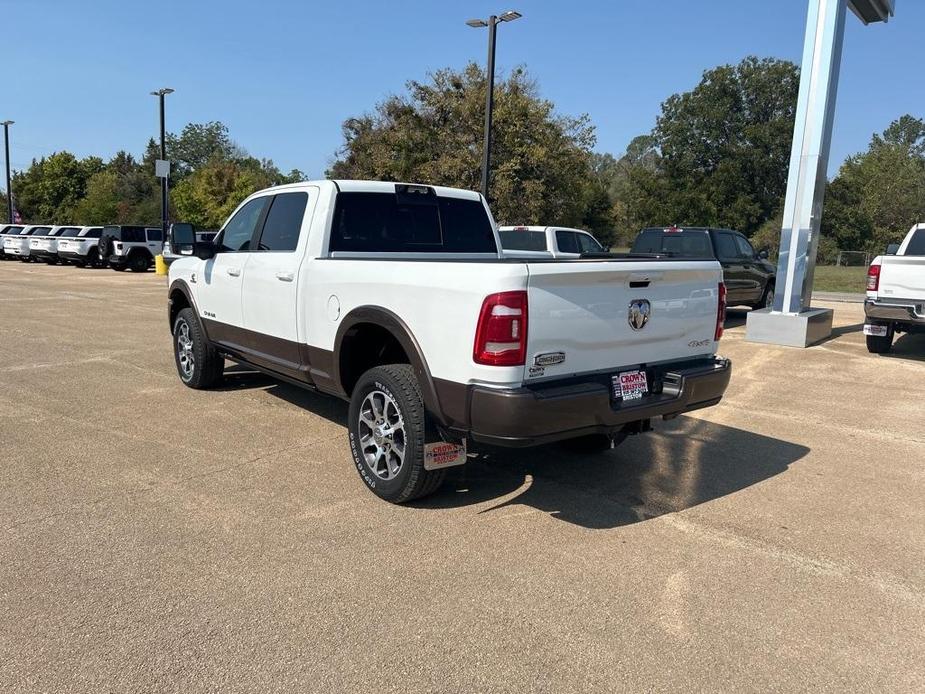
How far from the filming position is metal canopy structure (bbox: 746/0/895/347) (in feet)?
36.4

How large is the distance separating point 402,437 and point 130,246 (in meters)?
25.6

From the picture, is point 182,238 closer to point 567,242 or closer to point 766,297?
point 567,242

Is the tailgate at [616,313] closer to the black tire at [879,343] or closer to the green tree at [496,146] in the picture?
the black tire at [879,343]

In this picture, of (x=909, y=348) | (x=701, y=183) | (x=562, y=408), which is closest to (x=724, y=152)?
(x=701, y=183)

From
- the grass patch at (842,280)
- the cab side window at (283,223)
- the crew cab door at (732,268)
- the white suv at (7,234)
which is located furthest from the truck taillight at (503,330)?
the white suv at (7,234)

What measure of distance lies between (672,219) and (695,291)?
5492 centimetres

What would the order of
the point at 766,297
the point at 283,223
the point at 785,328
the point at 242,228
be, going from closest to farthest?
the point at 283,223 < the point at 242,228 < the point at 785,328 < the point at 766,297

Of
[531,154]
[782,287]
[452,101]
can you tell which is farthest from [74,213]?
[782,287]

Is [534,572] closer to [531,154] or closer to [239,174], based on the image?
[531,154]

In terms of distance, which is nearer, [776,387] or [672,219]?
→ [776,387]

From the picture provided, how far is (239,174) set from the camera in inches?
2119

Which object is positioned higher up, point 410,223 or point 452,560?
point 410,223

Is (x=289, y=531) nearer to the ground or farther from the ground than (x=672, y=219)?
nearer to the ground

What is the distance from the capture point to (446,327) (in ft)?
12.1
